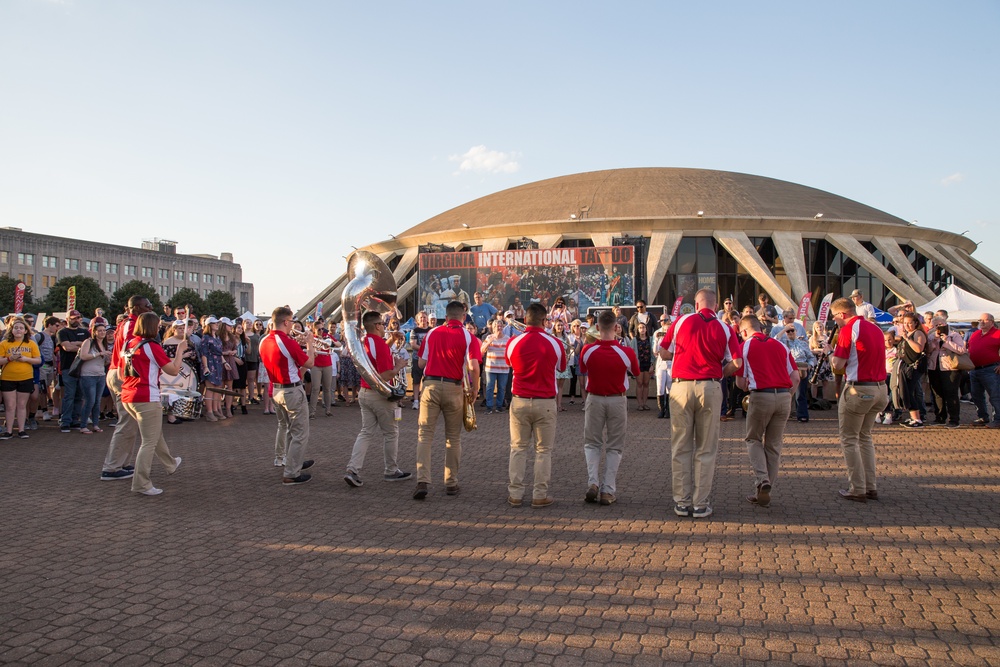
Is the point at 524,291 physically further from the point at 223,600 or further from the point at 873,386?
the point at 223,600

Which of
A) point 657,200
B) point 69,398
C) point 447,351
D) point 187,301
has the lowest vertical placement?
point 69,398

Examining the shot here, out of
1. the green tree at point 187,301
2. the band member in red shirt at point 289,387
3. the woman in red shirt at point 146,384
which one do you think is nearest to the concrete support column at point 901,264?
the band member in red shirt at point 289,387

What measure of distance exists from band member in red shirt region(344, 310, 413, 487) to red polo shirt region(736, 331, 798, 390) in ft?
12.2

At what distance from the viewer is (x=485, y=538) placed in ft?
18.5

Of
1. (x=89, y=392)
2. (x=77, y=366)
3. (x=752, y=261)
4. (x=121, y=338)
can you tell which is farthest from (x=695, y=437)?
(x=752, y=261)

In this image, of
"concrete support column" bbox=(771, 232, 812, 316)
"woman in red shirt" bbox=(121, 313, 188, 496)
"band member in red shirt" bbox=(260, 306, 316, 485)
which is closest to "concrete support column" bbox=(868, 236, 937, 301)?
"concrete support column" bbox=(771, 232, 812, 316)

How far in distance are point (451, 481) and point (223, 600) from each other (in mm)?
3098

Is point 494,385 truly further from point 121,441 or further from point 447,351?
point 121,441

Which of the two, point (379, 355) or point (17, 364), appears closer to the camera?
point (379, 355)

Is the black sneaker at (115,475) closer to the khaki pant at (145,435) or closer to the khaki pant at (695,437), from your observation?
the khaki pant at (145,435)

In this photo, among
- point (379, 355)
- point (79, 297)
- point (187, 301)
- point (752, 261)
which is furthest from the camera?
point (187, 301)

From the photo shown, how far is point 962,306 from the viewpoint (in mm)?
22297

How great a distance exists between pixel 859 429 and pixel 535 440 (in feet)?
10.7

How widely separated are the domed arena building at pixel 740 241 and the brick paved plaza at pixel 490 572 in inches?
1030
